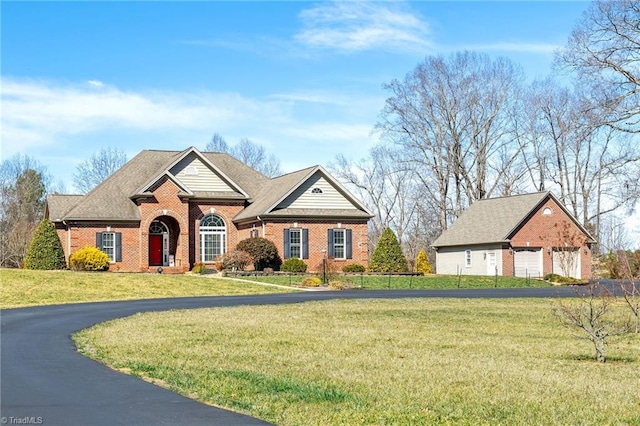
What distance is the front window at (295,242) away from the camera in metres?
52.1

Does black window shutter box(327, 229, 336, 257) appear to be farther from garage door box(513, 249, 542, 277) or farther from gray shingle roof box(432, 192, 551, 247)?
garage door box(513, 249, 542, 277)

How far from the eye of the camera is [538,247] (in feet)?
185

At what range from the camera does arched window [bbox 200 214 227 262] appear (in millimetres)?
53312

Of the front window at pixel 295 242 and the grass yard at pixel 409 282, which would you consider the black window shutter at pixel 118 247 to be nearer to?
the grass yard at pixel 409 282

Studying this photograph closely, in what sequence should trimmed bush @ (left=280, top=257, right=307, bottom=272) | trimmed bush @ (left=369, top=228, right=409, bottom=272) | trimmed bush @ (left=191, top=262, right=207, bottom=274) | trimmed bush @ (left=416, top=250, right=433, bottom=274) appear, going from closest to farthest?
1. trimmed bush @ (left=191, top=262, right=207, bottom=274)
2. trimmed bush @ (left=280, top=257, right=307, bottom=272)
3. trimmed bush @ (left=369, top=228, right=409, bottom=272)
4. trimmed bush @ (left=416, top=250, right=433, bottom=274)

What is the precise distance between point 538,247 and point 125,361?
45.5 meters

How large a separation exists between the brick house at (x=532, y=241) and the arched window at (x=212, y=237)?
17855 millimetres

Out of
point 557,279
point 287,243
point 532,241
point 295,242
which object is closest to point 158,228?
point 287,243

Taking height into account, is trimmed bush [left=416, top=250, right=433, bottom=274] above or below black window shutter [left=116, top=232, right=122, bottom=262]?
below

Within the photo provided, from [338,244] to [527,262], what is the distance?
519 inches

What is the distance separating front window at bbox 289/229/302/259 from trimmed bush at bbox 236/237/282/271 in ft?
4.97

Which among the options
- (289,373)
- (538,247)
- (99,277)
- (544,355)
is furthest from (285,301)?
(538,247)

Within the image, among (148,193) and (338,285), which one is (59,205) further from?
(338,285)
